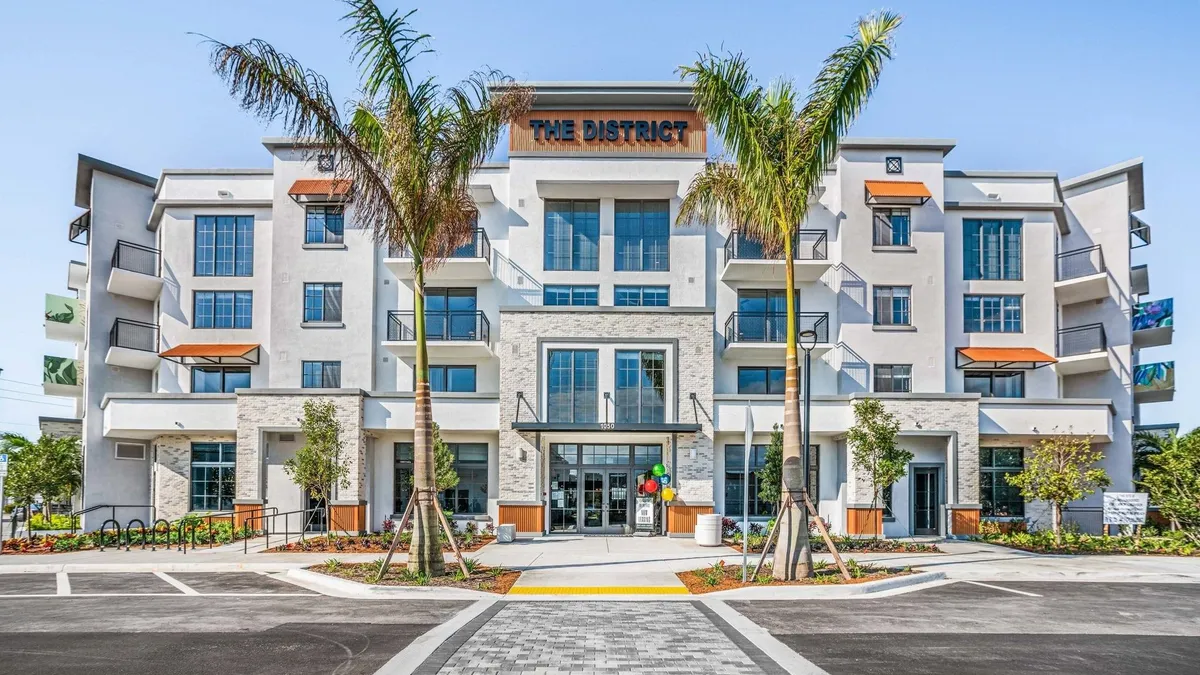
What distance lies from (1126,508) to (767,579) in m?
15.8

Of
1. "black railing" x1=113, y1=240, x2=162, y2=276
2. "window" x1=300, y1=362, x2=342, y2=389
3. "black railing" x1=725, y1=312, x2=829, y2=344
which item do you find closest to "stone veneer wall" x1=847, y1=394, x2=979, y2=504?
"black railing" x1=725, y1=312, x2=829, y2=344

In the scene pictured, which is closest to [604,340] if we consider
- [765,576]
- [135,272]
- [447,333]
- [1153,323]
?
[447,333]

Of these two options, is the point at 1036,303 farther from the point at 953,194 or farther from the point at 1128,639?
the point at 1128,639

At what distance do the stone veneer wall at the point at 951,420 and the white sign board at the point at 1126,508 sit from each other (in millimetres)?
3711

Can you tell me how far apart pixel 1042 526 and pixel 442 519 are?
75.0 feet

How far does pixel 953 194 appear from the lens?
31.5 meters

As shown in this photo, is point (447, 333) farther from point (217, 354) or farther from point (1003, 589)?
point (1003, 589)

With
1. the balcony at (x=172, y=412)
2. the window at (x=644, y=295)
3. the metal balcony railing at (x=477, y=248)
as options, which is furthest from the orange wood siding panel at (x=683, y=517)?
the balcony at (x=172, y=412)

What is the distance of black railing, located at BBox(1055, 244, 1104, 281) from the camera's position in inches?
1241

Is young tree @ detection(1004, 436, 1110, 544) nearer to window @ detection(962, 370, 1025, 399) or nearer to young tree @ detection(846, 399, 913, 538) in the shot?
young tree @ detection(846, 399, 913, 538)

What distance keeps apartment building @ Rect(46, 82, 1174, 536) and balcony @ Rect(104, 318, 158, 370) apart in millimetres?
105

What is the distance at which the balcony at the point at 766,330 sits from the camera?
29.8 m

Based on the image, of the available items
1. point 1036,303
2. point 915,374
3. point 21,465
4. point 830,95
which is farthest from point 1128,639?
point 21,465

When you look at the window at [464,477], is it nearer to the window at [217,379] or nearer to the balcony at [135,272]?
the window at [217,379]
